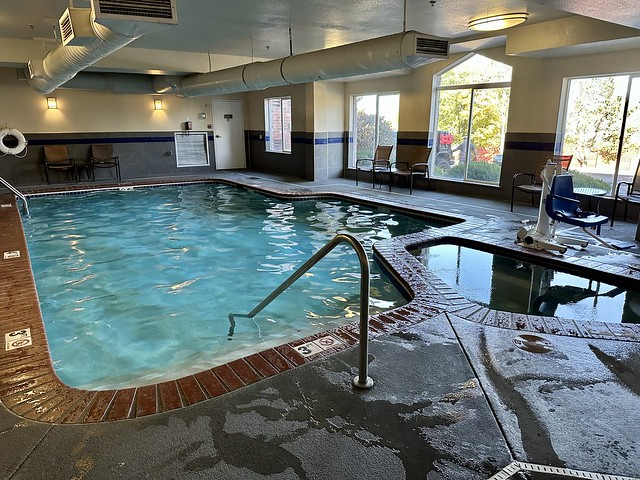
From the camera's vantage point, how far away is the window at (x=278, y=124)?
37.1ft

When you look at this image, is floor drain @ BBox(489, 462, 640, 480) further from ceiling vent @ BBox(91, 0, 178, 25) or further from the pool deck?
ceiling vent @ BBox(91, 0, 178, 25)

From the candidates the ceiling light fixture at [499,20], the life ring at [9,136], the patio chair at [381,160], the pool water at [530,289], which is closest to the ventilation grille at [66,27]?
the pool water at [530,289]

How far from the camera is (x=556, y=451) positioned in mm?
1669

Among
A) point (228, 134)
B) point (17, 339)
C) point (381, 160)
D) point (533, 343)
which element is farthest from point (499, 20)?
point (228, 134)

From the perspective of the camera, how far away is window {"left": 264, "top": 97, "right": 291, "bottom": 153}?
1130 centimetres

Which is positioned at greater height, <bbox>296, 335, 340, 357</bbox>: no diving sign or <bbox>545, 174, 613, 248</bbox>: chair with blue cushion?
<bbox>545, 174, 613, 248</bbox>: chair with blue cushion

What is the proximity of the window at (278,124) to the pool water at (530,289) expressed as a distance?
756cm

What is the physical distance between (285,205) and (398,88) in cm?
352

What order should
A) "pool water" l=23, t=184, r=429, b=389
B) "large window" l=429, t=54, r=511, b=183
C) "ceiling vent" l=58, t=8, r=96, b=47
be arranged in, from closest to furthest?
"pool water" l=23, t=184, r=429, b=389 → "ceiling vent" l=58, t=8, r=96, b=47 → "large window" l=429, t=54, r=511, b=183

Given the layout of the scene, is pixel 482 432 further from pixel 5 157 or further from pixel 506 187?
pixel 5 157

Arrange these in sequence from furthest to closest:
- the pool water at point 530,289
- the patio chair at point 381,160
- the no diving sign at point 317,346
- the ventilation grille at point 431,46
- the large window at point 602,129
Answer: the patio chair at point 381,160 < the large window at point 602,129 < the ventilation grille at point 431,46 < the pool water at point 530,289 < the no diving sign at point 317,346

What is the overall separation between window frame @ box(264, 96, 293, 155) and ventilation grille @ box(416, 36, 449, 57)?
22.2ft

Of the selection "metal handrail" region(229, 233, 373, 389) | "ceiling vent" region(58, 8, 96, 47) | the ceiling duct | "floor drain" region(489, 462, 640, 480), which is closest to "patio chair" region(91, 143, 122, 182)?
the ceiling duct

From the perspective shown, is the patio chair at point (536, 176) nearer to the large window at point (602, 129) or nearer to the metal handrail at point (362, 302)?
the large window at point (602, 129)
